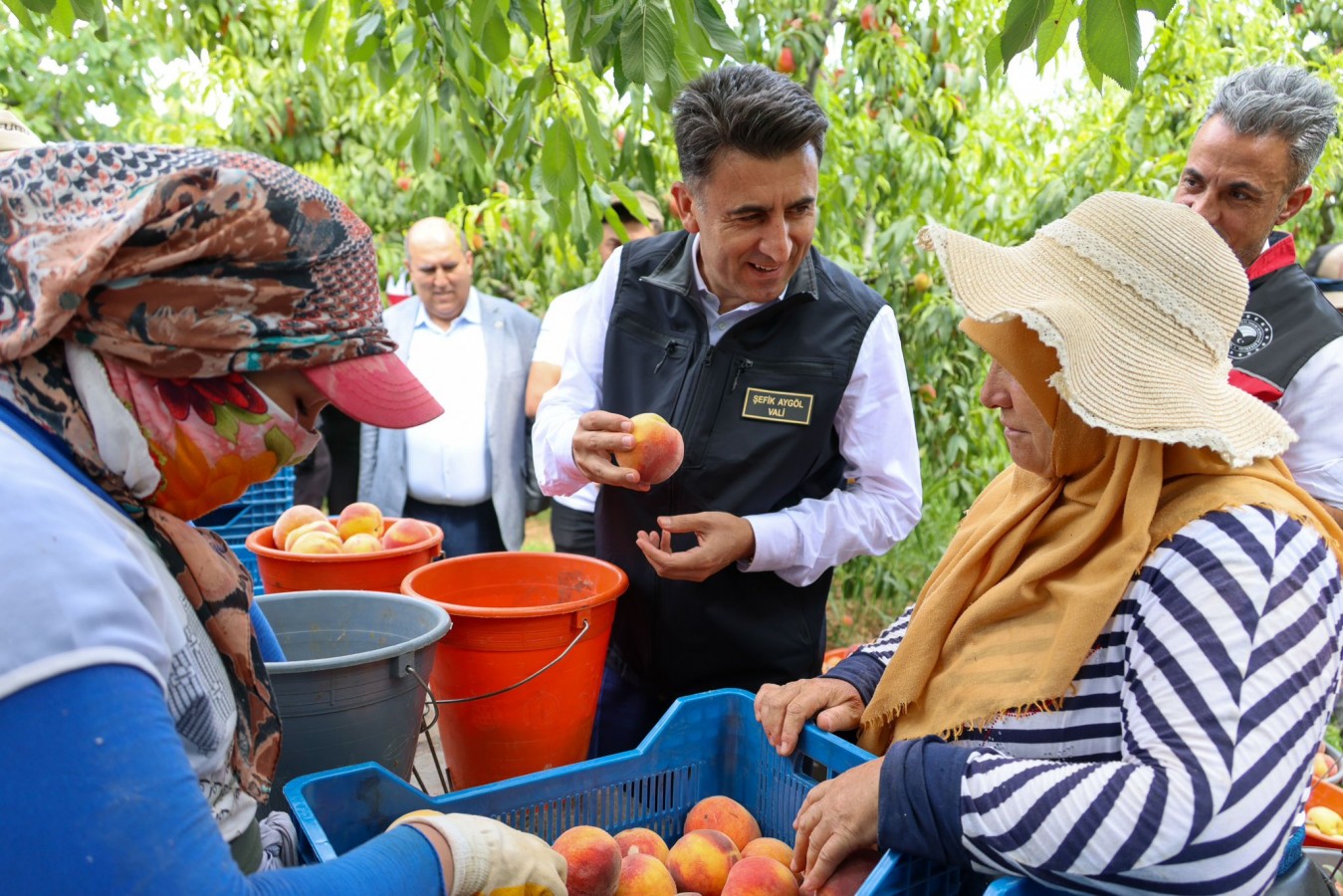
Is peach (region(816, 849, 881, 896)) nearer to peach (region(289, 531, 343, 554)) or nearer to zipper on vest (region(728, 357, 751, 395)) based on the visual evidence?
zipper on vest (region(728, 357, 751, 395))

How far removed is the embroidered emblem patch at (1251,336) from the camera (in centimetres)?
221

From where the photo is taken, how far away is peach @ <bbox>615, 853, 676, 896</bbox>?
1.52 metres

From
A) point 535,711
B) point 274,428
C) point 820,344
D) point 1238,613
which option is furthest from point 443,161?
point 1238,613

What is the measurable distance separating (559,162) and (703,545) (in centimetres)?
88

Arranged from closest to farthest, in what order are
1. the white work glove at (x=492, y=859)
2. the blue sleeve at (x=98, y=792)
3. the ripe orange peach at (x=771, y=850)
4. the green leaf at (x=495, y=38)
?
the blue sleeve at (x=98, y=792), the white work glove at (x=492, y=859), the ripe orange peach at (x=771, y=850), the green leaf at (x=495, y=38)

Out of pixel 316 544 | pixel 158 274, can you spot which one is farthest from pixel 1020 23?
pixel 316 544

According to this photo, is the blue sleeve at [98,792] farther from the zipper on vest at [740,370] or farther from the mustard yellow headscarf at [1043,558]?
the zipper on vest at [740,370]

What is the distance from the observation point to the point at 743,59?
1882mm

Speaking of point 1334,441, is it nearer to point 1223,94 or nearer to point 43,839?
point 1223,94

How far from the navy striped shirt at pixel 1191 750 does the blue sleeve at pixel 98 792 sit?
88 cm

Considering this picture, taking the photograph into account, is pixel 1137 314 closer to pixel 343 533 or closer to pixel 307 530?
pixel 307 530

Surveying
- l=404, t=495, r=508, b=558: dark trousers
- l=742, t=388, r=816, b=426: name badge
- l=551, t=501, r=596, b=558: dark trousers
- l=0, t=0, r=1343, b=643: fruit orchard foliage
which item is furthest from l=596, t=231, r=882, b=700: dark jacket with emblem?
l=404, t=495, r=508, b=558: dark trousers

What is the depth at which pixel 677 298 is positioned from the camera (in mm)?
2260

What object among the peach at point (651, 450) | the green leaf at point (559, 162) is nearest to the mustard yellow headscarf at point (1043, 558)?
the peach at point (651, 450)
